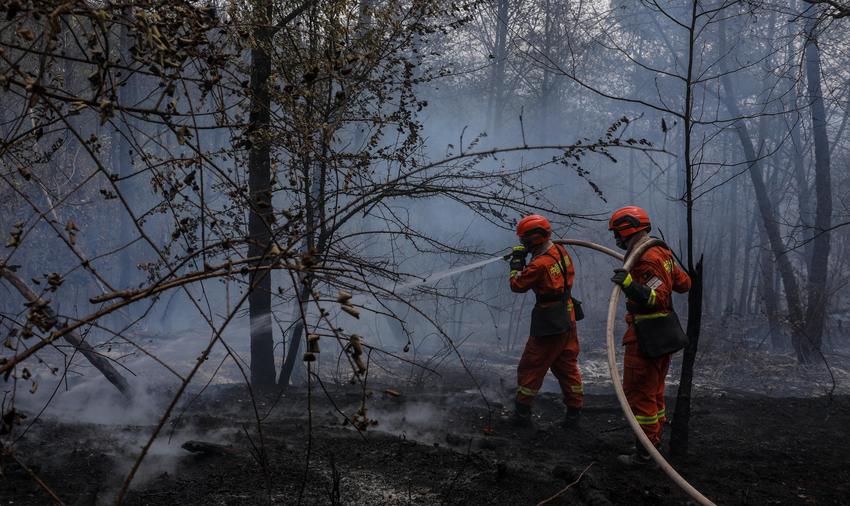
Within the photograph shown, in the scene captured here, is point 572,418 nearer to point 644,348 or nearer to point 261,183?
point 644,348

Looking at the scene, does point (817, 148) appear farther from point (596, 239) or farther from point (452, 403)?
point (596, 239)

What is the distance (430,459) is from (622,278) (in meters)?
2.07

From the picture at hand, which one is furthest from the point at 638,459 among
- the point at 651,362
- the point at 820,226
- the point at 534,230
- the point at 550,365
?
the point at 820,226

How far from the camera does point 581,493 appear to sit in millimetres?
4391

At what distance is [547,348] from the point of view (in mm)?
6410

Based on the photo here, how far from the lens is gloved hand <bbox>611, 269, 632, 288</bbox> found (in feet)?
15.9

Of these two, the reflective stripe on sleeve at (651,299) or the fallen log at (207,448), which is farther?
the reflective stripe on sleeve at (651,299)

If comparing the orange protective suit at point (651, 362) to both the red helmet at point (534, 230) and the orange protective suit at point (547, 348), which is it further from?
the red helmet at point (534, 230)

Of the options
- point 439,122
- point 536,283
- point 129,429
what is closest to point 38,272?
point 439,122

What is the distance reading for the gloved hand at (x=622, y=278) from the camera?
484 centimetres

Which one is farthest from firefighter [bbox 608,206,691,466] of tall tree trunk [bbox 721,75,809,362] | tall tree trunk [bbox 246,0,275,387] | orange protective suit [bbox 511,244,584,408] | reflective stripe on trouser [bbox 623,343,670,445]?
tall tree trunk [bbox 721,75,809,362]

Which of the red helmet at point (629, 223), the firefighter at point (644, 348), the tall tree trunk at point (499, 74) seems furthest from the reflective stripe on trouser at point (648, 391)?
the tall tree trunk at point (499, 74)

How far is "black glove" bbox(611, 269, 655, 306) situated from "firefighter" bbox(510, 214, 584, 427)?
1342mm

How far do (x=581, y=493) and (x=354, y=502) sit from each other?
157 centimetres
